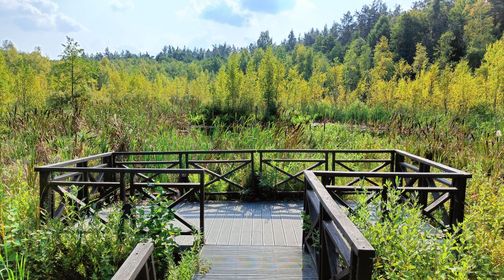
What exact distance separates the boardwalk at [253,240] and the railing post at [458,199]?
59.3 inches

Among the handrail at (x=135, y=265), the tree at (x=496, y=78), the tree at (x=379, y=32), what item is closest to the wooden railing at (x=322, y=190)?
the handrail at (x=135, y=265)

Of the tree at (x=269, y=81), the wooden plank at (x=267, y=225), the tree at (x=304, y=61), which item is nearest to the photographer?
the wooden plank at (x=267, y=225)

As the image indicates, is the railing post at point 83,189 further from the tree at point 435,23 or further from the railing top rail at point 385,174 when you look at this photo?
the tree at point 435,23

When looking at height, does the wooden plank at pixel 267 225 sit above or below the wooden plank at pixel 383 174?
below

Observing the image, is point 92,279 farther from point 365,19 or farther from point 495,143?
point 365,19

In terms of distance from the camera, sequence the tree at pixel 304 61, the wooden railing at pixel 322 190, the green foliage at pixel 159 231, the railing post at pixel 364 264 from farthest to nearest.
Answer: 1. the tree at pixel 304 61
2. the green foliage at pixel 159 231
3. the wooden railing at pixel 322 190
4. the railing post at pixel 364 264

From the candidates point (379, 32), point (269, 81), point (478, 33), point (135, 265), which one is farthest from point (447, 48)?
point (135, 265)

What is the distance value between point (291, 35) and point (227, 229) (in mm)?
109524

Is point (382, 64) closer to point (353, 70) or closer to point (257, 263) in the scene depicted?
point (353, 70)

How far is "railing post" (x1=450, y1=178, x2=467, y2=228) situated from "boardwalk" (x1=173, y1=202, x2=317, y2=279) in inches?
59.3

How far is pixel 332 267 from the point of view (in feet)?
8.00

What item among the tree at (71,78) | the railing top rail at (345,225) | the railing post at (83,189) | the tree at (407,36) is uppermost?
the tree at (407,36)

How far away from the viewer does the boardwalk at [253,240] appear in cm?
332

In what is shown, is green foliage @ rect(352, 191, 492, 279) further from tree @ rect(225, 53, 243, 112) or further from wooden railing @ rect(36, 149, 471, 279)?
tree @ rect(225, 53, 243, 112)
